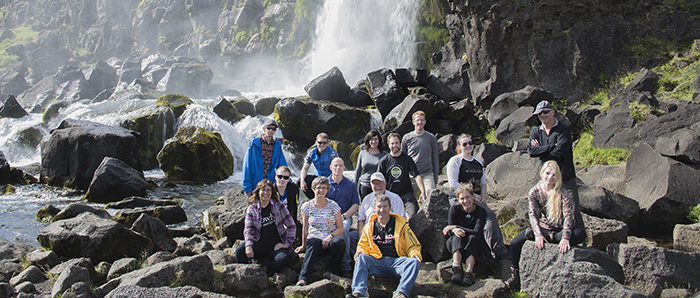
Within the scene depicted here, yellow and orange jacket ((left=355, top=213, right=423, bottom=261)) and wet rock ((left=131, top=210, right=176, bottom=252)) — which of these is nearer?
yellow and orange jacket ((left=355, top=213, right=423, bottom=261))

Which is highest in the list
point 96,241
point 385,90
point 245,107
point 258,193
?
point 385,90

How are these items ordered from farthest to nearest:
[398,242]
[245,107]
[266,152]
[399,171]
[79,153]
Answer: [245,107] < [79,153] < [266,152] < [399,171] < [398,242]

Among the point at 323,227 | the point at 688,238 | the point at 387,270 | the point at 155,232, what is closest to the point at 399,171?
the point at 323,227

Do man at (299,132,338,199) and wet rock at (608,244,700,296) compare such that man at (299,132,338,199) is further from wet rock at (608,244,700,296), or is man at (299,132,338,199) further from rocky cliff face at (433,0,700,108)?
rocky cliff face at (433,0,700,108)

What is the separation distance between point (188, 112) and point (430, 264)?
57.6ft

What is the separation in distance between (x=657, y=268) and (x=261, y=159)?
18.9 ft

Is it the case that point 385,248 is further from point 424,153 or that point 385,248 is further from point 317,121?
point 317,121

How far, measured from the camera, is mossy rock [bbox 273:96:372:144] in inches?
818

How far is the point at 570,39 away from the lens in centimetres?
1925

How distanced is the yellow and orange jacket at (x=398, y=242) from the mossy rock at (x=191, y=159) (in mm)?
11720

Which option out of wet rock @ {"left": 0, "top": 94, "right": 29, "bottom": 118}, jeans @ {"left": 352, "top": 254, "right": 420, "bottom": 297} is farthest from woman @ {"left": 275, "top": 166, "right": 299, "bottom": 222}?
wet rock @ {"left": 0, "top": 94, "right": 29, "bottom": 118}

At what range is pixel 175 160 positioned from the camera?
15570 mm

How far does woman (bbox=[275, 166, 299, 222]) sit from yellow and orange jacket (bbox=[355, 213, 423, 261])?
4.90 ft

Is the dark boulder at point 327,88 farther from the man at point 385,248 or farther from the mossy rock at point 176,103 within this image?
the man at point 385,248
